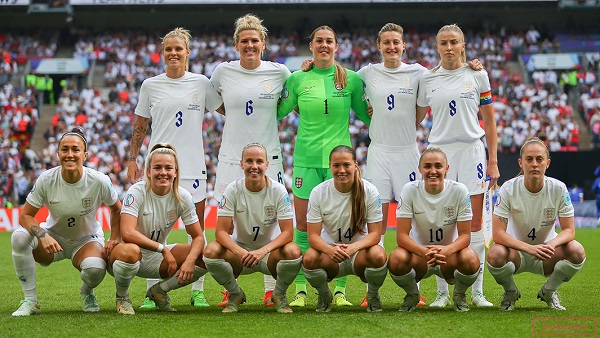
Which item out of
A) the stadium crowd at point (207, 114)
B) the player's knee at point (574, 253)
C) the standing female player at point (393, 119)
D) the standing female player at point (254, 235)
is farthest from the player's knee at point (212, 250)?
the stadium crowd at point (207, 114)

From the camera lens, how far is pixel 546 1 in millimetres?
31641

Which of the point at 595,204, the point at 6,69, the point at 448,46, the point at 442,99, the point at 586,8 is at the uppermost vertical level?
the point at 586,8

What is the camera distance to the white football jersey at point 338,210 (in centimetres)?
641

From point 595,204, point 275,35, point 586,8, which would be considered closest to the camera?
point 595,204

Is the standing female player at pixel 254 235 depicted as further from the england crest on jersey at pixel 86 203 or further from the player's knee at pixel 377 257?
the england crest on jersey at pixel 86 203

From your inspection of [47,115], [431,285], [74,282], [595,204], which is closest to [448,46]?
[431,285]

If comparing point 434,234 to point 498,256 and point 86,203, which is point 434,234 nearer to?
point 498,256

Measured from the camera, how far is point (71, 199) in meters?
6.47

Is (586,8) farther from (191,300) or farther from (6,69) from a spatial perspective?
(191,300)

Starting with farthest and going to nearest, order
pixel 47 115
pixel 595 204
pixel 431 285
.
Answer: pixel 47 115, pixel 595 204, pixel 431 285

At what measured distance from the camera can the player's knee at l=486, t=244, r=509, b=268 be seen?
6.20 meters

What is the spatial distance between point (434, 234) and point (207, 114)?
2030cm

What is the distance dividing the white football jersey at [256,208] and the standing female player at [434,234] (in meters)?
0.93

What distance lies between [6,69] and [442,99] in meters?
25.7
